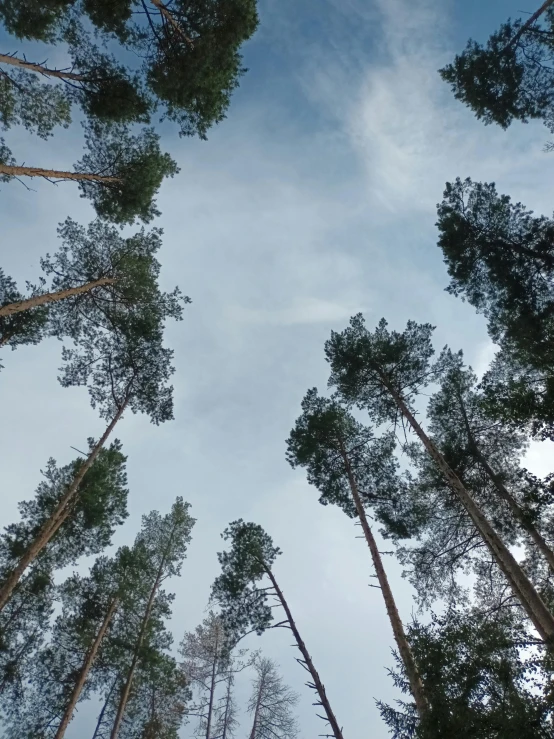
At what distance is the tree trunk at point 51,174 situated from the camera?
336 inches

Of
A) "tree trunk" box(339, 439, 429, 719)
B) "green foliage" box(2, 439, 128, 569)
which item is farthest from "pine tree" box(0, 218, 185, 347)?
"tree trunk" box(339, 439, 429, 719)

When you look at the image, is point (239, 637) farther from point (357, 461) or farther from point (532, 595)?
point (532, 595)

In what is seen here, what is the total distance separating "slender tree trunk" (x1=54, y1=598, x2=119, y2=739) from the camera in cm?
1155

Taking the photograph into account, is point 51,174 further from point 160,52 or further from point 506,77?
point 506,77

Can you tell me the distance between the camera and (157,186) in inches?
501

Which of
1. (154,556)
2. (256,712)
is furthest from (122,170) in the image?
(256,712)

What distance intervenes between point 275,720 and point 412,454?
15496 millimetres

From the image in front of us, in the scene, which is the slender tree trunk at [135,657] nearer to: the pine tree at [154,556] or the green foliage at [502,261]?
the pine tree at [154,556]

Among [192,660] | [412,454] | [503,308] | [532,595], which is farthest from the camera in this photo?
[192,660]

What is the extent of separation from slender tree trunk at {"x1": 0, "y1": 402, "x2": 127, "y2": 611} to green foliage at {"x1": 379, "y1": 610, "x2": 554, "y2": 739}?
914 cm

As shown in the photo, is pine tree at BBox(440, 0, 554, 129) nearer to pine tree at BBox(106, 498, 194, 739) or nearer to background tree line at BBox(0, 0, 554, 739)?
background tree line at BBox(0, 0, 554, 739)

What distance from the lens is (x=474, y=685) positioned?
6746mm

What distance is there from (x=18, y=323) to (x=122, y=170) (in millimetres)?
6600

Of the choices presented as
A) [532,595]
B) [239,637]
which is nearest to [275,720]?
[239,637]
